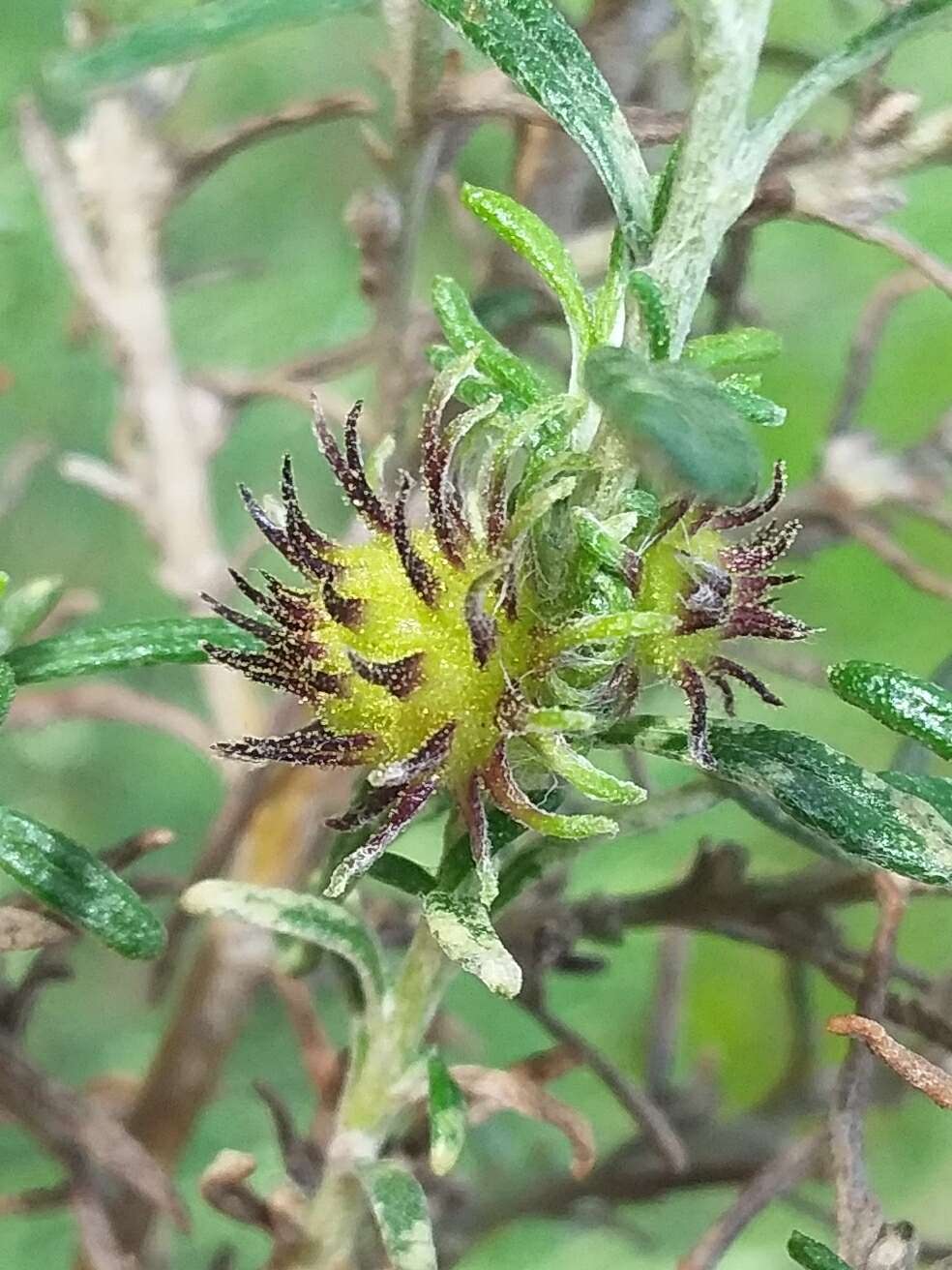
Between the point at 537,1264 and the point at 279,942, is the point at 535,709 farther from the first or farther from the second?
the point at 537,1264

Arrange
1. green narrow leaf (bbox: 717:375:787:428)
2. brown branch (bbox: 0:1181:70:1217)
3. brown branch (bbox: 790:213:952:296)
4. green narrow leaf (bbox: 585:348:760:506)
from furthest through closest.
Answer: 1. brown branch (bbox: 0:1181:70:1217)
2. brown branch (bbox: 790:213:952:296)
3. green narrow leaf (bbox: 717:375:787:428)
4. green narrow leaf (bbox: 585:348:760:506)

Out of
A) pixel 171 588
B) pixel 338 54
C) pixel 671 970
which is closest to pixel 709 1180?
pixel 671 970

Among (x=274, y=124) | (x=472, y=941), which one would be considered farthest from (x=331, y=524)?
Result: (x=472, y=941)

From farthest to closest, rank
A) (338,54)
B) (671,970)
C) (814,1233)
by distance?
1. (338,54)
2. (814,1233)
3. (671,970)

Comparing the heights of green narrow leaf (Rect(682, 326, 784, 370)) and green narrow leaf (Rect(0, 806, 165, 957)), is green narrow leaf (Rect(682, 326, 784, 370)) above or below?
above

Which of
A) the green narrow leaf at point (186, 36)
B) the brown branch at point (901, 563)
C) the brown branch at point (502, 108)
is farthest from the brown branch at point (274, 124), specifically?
the brown branch at point (901, 563)

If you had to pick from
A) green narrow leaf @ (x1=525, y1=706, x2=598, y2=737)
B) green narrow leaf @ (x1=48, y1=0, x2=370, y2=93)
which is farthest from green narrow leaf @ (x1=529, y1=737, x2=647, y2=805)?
green narrow leaf @ (x1=48, y1=0, x2=370, y2=93)

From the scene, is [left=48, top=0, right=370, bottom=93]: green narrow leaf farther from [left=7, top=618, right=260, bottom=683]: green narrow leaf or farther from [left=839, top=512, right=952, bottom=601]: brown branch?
[left=839, top=512, right=952, bottom=601]: brown branch
